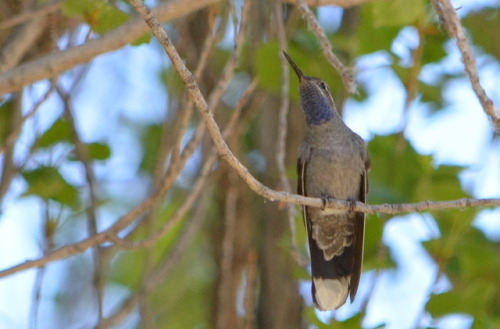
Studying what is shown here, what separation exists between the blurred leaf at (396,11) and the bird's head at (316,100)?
549mm

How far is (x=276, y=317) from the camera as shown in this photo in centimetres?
418

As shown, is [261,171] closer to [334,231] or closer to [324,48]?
[334,231]

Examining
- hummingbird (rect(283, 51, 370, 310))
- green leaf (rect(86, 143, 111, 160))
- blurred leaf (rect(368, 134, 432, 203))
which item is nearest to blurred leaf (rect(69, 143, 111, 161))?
green leaf (rect(86, 143, 111, 160))

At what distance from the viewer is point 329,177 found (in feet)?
12.2

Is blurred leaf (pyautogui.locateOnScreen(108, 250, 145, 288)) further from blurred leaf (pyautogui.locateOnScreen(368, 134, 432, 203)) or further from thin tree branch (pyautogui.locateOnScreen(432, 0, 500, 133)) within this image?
thin tree branch (pyautogui.locateOnScreen(432, 0, 500, 133))

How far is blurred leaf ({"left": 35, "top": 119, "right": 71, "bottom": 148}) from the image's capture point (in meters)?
3.50

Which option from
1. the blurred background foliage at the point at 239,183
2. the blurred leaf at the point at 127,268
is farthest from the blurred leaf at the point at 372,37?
the blurred leaf at the point at 127,268

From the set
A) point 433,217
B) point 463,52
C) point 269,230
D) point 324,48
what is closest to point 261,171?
point 269,230

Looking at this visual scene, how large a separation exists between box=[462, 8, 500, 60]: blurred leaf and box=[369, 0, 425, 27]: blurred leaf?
71.3 inches

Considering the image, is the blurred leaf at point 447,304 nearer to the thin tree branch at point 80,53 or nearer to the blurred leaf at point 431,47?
the blurred leaf at point 431,47

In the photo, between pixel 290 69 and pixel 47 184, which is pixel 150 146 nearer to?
pixel 290 69

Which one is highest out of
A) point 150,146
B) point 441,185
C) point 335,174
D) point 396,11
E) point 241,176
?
point 150,146

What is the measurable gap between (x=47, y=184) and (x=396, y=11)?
151 centimetres

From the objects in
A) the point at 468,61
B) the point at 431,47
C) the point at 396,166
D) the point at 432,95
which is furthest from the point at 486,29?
the point at 468,61
